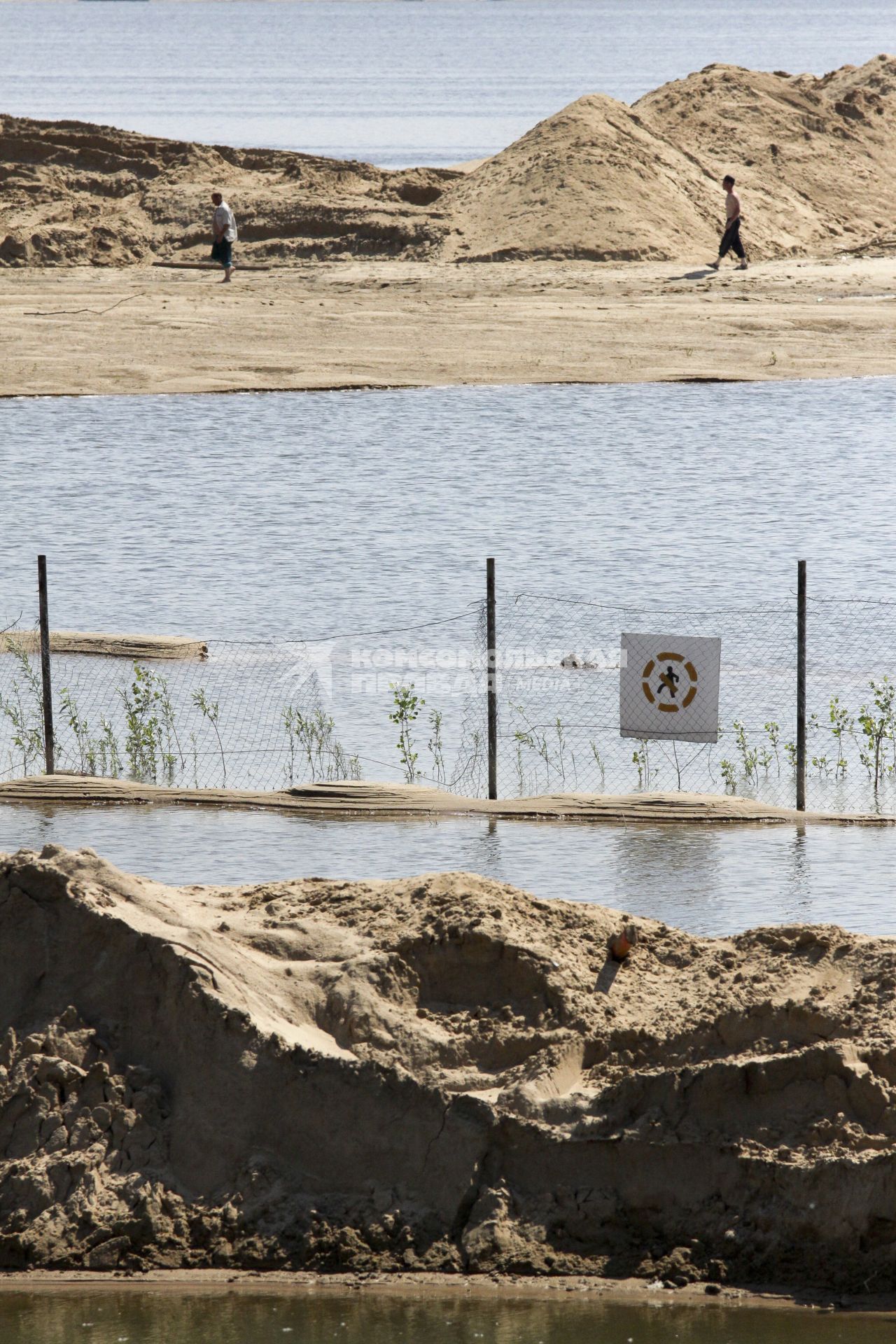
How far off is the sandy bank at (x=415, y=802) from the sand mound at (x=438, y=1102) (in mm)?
4560

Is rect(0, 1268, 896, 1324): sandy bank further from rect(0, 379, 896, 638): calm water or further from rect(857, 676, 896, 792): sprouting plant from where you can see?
rect(0, 379, 896, 638): calm water

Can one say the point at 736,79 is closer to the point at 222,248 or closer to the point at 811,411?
the point at 222,248

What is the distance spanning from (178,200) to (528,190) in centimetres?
813

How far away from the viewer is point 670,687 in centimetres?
1338

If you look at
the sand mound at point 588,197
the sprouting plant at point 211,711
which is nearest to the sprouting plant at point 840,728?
the sprouting plant at point 211,711

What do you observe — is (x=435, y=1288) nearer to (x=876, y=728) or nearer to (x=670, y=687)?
(x=670, y=687)

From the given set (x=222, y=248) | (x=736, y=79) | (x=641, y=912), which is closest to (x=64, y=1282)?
(x=641, y=912)

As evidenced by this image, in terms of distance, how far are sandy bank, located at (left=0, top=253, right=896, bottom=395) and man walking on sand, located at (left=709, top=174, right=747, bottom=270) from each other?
20.4 inches

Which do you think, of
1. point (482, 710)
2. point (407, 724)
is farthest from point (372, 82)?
point (407, 724)

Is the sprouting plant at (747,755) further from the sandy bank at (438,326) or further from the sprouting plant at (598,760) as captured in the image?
the sandy bank at (438,326)

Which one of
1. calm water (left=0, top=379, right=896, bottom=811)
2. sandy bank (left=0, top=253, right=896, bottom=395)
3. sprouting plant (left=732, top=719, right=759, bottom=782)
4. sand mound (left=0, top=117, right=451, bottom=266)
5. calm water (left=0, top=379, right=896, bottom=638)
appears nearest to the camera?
sprouting plant (left=732, top=719, right=759, bottom=782)

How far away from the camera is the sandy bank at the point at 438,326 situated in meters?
31.8

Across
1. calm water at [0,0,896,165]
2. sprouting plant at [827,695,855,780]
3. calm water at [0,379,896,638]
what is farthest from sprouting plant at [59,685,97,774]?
calm water at [0,0,896,165]

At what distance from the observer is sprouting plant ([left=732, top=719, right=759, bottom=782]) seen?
46.3ft
